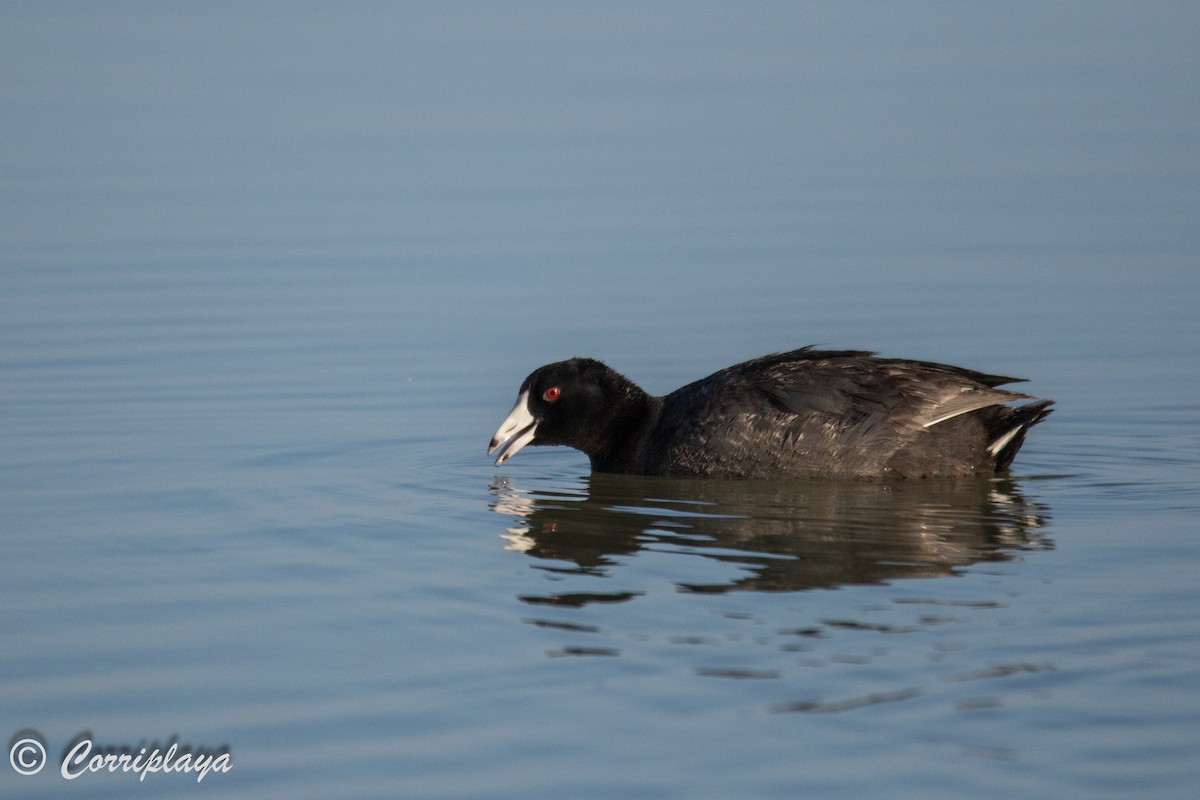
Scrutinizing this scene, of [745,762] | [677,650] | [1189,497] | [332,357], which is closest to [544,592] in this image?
[677,650]

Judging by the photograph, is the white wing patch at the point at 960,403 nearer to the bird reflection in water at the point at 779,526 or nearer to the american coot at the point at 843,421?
the american coot at the point at 843,421

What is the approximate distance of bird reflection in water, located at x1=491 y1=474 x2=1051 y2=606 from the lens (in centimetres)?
823

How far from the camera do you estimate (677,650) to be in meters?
6.89

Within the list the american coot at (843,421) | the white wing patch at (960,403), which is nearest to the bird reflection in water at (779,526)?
the american coot at (843,421)

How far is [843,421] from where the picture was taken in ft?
34.4

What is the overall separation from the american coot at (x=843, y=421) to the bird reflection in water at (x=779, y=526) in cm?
11

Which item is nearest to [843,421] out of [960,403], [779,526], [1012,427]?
[960,403]

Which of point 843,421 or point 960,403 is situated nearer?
point 960,403

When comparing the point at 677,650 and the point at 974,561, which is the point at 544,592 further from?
the point at 974,561

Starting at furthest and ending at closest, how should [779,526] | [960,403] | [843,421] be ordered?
[843,421] → [960,403] → [779,526]

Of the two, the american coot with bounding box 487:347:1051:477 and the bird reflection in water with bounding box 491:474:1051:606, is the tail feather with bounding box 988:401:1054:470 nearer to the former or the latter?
the american coot with bounding box 487:347:1051:477

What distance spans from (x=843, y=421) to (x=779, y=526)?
1.39m

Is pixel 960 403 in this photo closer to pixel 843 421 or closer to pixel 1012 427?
pixel 1012 427

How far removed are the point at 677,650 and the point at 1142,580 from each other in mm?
2218
